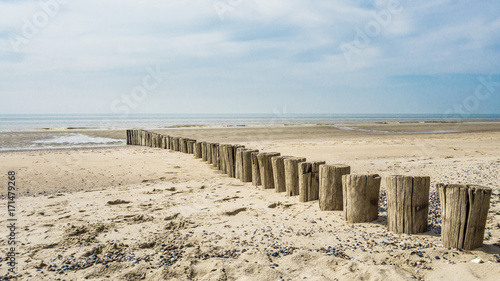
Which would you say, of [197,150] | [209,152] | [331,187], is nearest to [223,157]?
[209,152]

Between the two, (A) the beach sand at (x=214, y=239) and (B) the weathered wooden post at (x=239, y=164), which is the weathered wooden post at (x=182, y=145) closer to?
(B) the weathered wooden post at (x=239, y=164)

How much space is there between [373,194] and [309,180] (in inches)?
54.8

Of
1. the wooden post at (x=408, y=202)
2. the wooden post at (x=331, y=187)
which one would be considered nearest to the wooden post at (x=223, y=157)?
the wooden post at (x=331, y=187)

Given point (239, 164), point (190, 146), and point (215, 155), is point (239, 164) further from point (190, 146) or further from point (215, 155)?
point (190, 146)

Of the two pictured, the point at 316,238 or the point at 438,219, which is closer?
the point at 316,238

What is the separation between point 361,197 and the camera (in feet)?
15.6

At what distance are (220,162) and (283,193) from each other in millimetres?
3305

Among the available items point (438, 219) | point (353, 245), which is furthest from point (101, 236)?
point (438, 219)

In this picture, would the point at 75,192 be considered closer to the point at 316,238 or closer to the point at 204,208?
the point at 204,208

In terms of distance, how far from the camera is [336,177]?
5.32 m

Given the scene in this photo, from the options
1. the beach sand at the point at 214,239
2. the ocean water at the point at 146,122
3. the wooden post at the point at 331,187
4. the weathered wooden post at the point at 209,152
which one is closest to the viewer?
the beach sand at the point at 214,239

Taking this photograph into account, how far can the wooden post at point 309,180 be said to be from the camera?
5.95m

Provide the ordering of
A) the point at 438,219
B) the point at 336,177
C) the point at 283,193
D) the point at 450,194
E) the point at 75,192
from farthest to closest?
the point at 75,192, the point at 283,193, the point at 336,177, the point at 438,219, the point at 450,194

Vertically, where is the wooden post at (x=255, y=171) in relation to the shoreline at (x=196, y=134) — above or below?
above
